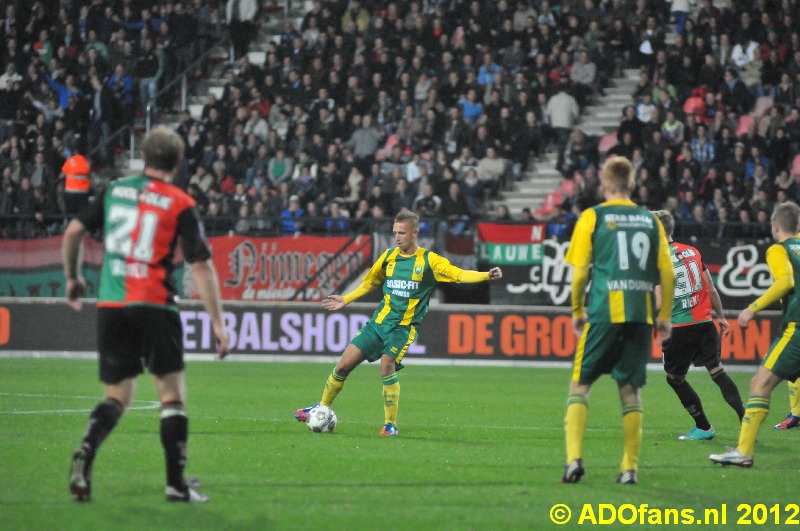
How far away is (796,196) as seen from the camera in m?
21.3

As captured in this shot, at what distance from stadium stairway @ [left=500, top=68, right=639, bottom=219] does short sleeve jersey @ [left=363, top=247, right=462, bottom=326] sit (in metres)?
11.6

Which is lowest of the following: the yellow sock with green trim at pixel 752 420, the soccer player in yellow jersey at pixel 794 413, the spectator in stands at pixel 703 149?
the soccer player in yellow jersey at pixel 794 413

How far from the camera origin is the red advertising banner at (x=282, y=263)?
73.0ft

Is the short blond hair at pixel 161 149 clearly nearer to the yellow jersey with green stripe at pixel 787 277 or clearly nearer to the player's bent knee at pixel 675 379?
the yellow jersey with green stripe at pixel 787 277

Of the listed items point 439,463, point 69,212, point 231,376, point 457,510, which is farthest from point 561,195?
point 457,510

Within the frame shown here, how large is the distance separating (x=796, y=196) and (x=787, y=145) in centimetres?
116

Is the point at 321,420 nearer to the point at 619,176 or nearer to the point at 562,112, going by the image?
the point at 619,176

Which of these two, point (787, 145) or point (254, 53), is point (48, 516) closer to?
point (787, 145)

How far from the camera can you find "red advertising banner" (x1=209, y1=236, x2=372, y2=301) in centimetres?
2227

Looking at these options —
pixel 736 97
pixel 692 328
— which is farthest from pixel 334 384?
pixel 736 97

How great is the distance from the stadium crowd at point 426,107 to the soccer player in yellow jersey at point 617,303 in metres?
A: 12.9

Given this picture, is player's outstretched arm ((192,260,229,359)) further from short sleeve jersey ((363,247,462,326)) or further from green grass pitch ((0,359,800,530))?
short sleeve jersey ((363,247,462,326))

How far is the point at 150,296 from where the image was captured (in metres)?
7.24

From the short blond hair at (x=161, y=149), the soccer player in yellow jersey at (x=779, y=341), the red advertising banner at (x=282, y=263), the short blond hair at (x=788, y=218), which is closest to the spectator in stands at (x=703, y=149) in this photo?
the red advertising banner at (x=282, y=263)
